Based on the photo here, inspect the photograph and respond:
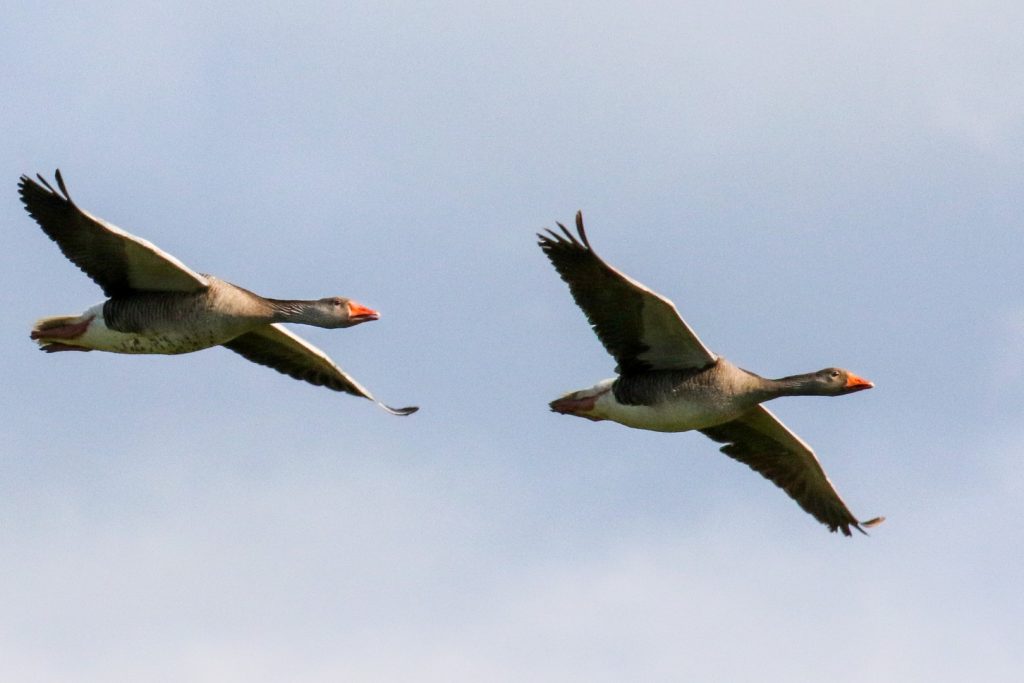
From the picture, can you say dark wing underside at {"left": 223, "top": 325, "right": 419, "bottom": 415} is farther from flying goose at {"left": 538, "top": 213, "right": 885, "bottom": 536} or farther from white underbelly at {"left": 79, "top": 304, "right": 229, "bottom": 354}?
flying goose at {"left": 538, "top": 213, "right": 885, "bottom": 536}

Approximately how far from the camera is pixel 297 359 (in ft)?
79.4

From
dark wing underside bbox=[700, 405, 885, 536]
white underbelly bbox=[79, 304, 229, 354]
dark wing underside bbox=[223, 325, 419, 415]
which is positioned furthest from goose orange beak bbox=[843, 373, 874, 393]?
white underbelly bbox=[79, 304, 229, 354]

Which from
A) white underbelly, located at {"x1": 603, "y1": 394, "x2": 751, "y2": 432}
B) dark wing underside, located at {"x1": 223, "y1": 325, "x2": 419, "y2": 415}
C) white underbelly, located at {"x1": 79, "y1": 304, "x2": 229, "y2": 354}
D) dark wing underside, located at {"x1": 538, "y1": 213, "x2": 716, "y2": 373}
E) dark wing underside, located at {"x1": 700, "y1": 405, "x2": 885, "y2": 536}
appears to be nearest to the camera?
dark wing underside, located at {"x1": 538, "y1": 213, "x2": 716, "y2": 373}

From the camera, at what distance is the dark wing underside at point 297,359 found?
23.9 m

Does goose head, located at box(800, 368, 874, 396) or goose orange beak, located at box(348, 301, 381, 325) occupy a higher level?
goose orange beak, located at box(348, 301, 381, 325)

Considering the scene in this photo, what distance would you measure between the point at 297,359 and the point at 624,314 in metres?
5.26

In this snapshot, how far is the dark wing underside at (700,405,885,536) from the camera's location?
22.9 meters

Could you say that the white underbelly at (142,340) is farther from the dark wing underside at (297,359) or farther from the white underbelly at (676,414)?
the white underbelly at (676,414)

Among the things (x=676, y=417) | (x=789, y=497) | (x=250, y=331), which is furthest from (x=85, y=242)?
(x=789, y=497)

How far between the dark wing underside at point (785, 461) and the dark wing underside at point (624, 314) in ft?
6.32

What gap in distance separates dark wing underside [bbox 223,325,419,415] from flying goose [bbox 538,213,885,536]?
3173mm

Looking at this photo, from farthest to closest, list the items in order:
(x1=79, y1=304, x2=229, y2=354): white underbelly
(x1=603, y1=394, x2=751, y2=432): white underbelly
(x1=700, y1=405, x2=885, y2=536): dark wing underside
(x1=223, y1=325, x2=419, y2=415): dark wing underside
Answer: (x1=223, y1=325, x2=419, y2=415): dark wing underside
(x1=700, y1=405, x2=885, y2=536): dark wing underside
(x1=79, y1=304, x2=229, y2=354): white underbelly
(x1=603, y1=394, x2=751, y2=432): white underbelly

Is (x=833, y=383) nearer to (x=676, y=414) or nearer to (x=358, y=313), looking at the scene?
(x=676, y=414)

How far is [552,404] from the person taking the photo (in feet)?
73.9
